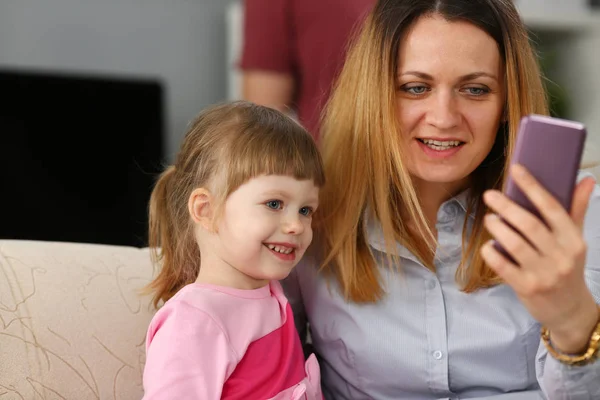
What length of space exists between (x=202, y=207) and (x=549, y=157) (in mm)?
503

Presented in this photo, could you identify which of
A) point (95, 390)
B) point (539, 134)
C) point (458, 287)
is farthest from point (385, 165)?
point (95, 390)

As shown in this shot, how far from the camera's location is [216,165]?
1.11 meters

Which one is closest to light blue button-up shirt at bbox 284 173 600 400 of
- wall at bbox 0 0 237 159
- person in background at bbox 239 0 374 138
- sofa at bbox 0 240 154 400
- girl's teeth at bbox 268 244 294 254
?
girl's teeth at bbox 268 244 294 254

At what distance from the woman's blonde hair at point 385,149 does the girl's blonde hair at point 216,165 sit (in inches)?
5.4

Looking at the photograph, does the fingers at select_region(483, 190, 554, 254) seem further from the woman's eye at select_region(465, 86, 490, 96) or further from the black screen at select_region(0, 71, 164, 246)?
the black screen at select_region(0, 71, 164, 246)

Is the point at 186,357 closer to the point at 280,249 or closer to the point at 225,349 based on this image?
the point at 225,349

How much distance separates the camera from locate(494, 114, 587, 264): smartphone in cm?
80

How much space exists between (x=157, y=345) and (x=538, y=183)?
0.51 metres

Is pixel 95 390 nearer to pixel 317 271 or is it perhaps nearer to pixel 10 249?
pixel 10 249

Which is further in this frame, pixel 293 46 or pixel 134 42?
pixel 134 42

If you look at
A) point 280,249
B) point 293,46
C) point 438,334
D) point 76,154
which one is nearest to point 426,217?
point 438,334

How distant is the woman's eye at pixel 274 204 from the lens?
1078 mm

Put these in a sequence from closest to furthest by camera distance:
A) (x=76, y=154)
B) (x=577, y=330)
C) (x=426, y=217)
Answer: (x=577, y=330), (x=426, y=217), (x=76, y=154)

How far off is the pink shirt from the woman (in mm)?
147
